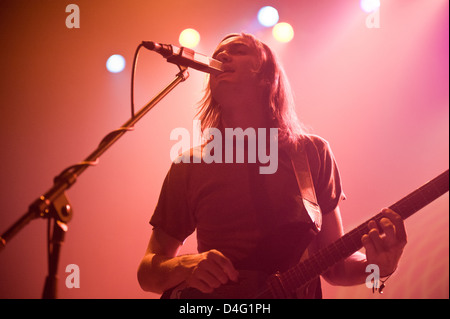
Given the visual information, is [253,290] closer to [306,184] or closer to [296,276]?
[296,276]

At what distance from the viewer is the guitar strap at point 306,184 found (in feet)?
5.37

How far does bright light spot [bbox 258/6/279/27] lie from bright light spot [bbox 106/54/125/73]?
995 millimetres

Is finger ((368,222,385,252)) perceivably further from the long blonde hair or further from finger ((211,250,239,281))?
the long blonde hair

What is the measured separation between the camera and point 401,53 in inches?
117

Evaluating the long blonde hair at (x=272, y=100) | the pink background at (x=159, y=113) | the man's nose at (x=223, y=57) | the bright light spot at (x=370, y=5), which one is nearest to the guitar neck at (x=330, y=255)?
the long blonde hair at (x=272, y=100)

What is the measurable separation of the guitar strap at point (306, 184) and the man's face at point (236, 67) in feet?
1.28

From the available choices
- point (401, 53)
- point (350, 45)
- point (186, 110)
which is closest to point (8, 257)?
point (186, 110)

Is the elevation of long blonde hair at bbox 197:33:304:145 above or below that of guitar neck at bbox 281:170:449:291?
above

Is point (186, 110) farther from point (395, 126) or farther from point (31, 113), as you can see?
point (395, 126)

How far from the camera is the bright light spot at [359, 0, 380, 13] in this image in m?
Answer: 2.88

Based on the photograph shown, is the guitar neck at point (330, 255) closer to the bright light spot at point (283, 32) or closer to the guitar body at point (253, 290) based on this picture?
the guitar body at point (253, 290)

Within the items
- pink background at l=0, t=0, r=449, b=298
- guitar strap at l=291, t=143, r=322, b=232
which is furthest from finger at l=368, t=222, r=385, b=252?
pink background at l=0, t=0, r=449, b=298

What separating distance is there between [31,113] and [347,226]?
7.15 feet

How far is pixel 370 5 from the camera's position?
2893mm
